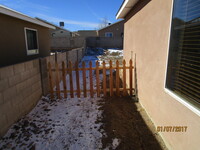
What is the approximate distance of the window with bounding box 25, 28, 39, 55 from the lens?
18.5ft

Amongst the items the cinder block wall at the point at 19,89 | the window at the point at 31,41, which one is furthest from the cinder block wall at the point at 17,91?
the window at the point at 31,41

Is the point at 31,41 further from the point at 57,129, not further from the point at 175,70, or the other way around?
the point at 175,70

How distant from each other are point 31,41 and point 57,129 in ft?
15.7

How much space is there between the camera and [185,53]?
5.98ft

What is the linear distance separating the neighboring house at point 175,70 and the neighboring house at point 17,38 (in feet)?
13.2

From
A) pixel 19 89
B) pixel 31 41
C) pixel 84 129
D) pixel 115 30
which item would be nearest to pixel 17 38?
pixel 31 41

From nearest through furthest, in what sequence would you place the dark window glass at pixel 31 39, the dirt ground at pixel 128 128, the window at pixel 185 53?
the window at pixel 185 53
the dirt ground at pixel 128 128
the dark window glass at pixel 31 39

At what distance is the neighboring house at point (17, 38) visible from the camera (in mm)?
4191

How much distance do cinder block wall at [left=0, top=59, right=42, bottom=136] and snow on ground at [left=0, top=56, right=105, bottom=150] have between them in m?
0.18

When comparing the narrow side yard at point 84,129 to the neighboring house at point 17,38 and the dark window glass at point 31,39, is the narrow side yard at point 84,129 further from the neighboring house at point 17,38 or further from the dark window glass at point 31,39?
the dark window glass at point 31,39

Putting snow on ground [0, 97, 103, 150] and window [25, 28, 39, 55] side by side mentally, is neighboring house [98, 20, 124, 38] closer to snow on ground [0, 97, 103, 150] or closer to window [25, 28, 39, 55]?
window [25, 28, 39, 55]

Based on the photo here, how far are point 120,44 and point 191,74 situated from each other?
20615 mm

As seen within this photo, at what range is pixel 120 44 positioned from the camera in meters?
21.6

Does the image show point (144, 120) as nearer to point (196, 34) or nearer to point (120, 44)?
point (196, 34)
